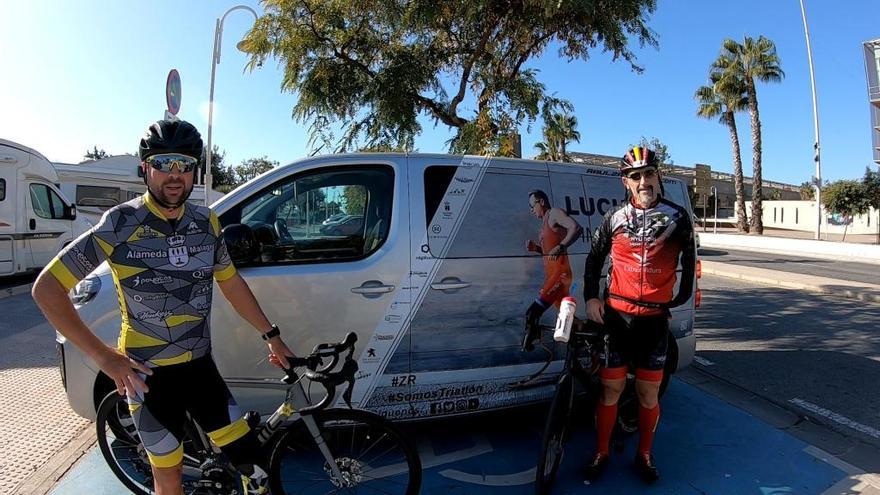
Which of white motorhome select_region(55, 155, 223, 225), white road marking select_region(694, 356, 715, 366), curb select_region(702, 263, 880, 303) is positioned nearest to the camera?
white road marking select_region(694, 356, 715, 366)

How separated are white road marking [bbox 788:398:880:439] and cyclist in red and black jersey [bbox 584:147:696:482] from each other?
6.94 feet

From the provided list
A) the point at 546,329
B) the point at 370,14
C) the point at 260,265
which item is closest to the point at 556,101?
the point at 370,14

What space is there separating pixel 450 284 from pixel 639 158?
1376mm

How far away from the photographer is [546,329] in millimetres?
3445

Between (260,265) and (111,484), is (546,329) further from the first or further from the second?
(111,484)

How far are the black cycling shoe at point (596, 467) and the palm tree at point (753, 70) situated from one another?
32088 mm

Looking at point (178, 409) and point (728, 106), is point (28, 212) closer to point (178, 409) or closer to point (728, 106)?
point (178, 409)

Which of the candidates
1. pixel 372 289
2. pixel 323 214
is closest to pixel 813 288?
pixel 372 289

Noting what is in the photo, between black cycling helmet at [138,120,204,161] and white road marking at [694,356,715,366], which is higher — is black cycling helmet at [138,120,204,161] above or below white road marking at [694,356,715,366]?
above

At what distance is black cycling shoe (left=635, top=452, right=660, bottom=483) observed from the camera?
325 cm

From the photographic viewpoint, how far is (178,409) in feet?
7.23

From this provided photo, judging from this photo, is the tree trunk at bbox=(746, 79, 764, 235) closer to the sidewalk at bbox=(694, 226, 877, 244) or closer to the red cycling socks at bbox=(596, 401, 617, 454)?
the sidewalk at bbox=(694, 226, 877, 244)

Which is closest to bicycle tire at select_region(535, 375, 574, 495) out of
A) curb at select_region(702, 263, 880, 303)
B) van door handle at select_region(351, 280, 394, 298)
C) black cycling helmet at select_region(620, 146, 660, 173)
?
van door handle at select_region(351, 280, 394, 298)

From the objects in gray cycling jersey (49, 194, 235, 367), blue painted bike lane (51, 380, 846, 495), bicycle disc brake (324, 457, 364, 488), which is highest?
gray cycling jersey (49, 194, 235, 367)
